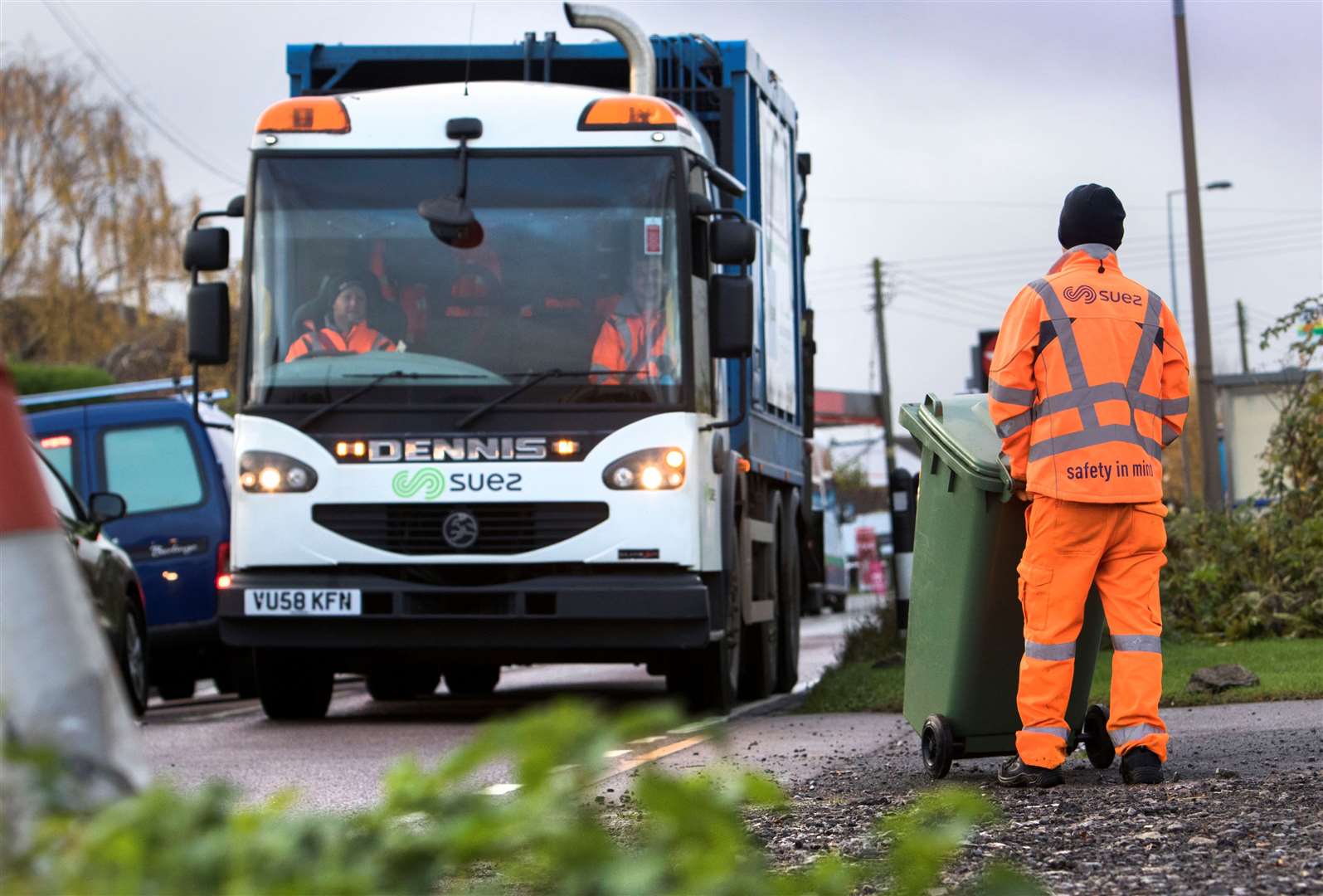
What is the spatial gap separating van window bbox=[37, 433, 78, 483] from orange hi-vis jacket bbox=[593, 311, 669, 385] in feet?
18.7

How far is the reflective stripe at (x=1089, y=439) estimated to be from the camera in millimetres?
6375

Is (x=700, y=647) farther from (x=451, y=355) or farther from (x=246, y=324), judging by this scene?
(x=246, y=324)

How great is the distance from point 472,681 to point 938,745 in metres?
8.44

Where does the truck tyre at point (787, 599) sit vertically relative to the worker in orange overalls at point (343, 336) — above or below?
below

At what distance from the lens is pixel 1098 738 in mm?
6797

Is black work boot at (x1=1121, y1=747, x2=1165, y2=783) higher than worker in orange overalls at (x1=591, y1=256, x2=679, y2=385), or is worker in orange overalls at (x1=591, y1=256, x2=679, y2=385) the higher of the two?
worker in orange overalls at (x1=591, y1=256, x2=679, y2=385)

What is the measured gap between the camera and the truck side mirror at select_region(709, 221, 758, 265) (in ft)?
33.5

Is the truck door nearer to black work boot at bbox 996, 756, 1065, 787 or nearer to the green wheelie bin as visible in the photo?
the green wheelie bin

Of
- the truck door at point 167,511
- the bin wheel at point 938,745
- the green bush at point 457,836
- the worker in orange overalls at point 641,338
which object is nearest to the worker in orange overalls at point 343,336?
the worker in orange overalls at point 641,338

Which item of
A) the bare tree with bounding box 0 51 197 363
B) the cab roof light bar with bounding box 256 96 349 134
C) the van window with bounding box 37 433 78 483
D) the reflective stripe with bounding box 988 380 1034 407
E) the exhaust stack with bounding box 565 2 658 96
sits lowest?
the reflective stripe with bounding box 988 380 1034 407

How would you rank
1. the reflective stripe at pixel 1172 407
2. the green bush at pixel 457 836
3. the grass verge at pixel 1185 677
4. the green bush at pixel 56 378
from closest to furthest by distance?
1. the green bush at pixel 457 836
2. the reflective stripe at pixel 1172 407
3. the grass verge at pixel 1185 677
4. the green bush at pixel 56 378

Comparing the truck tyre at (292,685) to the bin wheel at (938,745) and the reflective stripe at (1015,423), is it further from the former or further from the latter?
the reflective stripe at (1015,423)

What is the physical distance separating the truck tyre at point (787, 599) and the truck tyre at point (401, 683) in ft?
8.14

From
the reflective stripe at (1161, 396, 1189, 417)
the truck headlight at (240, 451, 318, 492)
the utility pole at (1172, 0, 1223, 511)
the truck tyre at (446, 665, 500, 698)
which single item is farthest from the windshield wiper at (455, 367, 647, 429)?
the utility pole at (1172, 0, 1223, 511)
